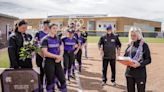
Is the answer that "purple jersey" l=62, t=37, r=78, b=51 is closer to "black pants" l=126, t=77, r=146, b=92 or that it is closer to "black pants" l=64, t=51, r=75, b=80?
"black pants" l=64, t=51, r=75, b=80

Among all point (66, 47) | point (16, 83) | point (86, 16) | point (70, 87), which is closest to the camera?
point (16, 83)

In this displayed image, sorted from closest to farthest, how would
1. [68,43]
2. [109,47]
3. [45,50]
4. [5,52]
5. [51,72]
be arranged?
[45,50] → [51,72] → [109,47] → [68,43] → [5,52]

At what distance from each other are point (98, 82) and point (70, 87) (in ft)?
4.76

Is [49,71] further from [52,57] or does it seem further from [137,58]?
[137,58]

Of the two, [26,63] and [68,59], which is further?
[68,59]

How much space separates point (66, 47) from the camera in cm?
1196

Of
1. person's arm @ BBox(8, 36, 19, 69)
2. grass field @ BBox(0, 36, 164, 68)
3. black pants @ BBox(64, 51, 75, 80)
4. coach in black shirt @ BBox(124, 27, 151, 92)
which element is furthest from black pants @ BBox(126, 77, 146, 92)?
grass field @ BBox(0, 36, 164, 68)

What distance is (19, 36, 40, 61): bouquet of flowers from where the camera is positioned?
7.34 meters

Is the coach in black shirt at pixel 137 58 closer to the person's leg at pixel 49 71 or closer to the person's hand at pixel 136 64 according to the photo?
the person's hand at pixel 136 64

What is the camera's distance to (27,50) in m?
7.35

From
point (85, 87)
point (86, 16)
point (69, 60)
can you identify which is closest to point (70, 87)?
point (85, 87)

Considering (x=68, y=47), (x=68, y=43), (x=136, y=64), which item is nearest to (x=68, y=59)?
(x=68, y=47)

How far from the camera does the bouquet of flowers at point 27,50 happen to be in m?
7.34

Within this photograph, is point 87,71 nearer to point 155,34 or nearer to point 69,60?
point 69,60
